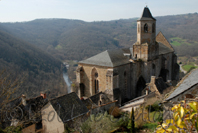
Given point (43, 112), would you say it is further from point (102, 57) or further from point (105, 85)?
point (102, 57)

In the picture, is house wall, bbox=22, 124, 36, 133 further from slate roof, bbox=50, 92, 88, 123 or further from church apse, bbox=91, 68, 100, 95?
church apse, bbox=91, 68, 100, 95

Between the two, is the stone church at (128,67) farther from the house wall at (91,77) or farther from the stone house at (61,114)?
the stone house at (61,114)

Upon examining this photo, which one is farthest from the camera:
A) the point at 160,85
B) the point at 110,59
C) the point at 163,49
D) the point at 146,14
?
the point at 163,49

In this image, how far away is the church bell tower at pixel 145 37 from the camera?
864 inches

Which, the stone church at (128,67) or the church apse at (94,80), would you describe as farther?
the church apse at (94,80)

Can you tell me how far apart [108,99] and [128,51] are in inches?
292

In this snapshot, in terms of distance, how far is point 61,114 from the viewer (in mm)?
13070

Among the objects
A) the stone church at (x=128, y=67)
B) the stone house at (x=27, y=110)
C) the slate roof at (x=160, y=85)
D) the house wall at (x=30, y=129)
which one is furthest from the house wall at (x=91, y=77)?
the house wall at (x=30, y=129)

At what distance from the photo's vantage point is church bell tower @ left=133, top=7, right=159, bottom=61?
21938mm

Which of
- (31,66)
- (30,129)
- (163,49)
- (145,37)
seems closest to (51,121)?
(30,129)

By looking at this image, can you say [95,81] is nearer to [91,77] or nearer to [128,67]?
[91,77]

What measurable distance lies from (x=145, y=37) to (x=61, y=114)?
14.3 metres

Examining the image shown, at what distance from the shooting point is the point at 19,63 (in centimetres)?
5269

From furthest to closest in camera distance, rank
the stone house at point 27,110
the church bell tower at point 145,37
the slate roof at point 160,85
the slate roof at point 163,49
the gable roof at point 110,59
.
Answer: the slate roof at point 163,49, the church bell tower at point 145,37, the gable roof at point 110,59, the slate roof at point 160,85, the stone house at point 27,110
